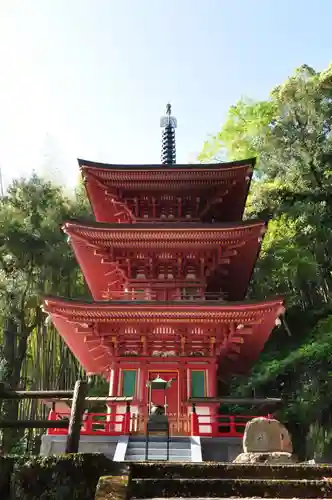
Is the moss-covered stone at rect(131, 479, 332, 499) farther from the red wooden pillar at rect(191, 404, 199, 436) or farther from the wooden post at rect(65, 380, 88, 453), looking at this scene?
the red wooden pillar at rect(191, 404, 199, 436)

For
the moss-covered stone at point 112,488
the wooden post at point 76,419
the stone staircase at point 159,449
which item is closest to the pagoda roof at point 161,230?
the stone staircase at point 159,449

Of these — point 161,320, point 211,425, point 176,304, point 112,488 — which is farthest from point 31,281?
point 112,488

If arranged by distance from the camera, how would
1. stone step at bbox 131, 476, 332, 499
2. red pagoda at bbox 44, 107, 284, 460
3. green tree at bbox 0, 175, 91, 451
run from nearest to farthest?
stone step at bbox 131, 476, 332, 499 < red pagoda at bbox 44, 107, 284, 460 < green tree at bbox 0, 175, 91, 451

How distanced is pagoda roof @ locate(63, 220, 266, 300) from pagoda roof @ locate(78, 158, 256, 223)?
1908mm

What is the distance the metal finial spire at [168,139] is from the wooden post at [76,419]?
587 inches

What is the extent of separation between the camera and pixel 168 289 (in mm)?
12711

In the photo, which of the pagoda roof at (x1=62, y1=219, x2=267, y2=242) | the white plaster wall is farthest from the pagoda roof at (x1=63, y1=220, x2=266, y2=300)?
the white plaster wall

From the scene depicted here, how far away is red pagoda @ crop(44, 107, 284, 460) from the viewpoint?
10.8m

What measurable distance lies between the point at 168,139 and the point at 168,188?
21.1 feet

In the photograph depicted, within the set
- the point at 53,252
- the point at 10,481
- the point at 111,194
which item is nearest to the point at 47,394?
the point at 10,481

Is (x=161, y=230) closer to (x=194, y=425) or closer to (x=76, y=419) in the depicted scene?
(x=194, y=425)

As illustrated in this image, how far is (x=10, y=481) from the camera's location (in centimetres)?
416

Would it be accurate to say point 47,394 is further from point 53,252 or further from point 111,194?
point 53,252

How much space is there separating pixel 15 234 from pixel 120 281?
26.8 ft
